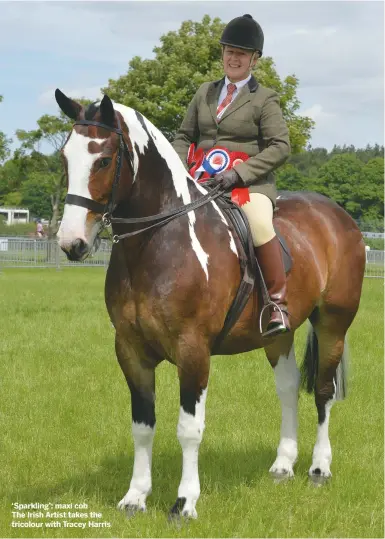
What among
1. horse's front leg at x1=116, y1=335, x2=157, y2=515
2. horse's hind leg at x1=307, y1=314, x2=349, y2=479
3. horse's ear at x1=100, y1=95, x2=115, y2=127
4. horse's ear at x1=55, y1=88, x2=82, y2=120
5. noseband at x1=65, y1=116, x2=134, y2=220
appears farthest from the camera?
horse's hind leg at x1=307, y1=314, x2=349, y2=479

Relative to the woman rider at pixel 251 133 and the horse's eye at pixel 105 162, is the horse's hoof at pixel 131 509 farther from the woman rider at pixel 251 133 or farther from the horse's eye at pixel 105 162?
the horse's eye at pixel 105 162

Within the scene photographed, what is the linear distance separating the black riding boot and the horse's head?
1.37 m

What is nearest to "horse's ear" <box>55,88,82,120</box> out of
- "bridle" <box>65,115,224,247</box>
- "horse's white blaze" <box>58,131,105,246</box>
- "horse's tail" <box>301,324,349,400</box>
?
"bridle" <box>65,115,224,247</box>

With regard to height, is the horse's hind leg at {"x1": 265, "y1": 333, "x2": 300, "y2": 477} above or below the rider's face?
below

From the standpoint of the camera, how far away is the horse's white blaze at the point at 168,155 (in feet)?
17.3

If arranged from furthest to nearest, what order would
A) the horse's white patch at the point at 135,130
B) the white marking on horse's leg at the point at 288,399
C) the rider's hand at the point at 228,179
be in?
the white marking on horse's leg at the point at 288,399 → the rider's hand at the point at 228,179 → the horse's white patch at the point at 135,130

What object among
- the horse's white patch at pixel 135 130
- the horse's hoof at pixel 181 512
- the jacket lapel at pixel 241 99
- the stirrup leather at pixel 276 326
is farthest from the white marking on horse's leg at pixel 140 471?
the jacket lapel at pixel 241 99

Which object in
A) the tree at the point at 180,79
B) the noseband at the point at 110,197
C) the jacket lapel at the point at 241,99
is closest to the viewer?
the noseband at the point at 110,197

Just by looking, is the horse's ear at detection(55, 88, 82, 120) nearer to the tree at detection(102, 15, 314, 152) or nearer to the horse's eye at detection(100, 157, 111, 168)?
the horse's eye at detection(100, 157, 111, 168)

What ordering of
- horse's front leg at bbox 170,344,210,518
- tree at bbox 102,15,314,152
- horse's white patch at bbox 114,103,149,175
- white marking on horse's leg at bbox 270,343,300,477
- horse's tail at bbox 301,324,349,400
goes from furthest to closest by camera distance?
1. tree at bbox 102,15,314,152
2. horse's tail at bbox 301,324,349,400
3. white marking on horse's leg at bbox 270,343,300,477
4. horse's front leg at bbox 170,344,210,518
5. horse's white patch at bbox 114,103,149,175

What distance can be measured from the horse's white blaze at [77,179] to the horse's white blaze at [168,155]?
407 mm

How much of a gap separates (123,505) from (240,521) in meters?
0.91

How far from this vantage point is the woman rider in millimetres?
5871

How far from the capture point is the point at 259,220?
5.86m
